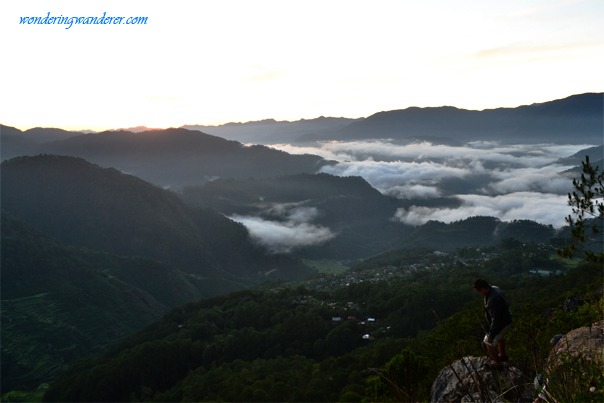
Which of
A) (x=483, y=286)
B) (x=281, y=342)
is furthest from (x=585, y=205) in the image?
(x=281, y=342)

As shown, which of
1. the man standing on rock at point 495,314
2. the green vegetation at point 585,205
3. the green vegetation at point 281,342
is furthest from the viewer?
the green vegetation at point 281,342

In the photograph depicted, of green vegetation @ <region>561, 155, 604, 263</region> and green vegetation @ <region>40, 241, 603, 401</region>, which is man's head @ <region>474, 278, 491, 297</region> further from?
green vegetation @ <region>40, 241, 603, 401</region>

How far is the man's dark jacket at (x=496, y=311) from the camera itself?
647 inches

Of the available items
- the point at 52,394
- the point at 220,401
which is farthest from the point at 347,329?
the point at 52,394

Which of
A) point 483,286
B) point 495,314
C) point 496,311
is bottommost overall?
point 495,314

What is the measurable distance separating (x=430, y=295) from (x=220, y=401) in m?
91.5

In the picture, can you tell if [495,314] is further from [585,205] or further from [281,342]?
[281,342]

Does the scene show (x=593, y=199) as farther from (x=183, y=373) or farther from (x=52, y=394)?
(x=52, y=394)

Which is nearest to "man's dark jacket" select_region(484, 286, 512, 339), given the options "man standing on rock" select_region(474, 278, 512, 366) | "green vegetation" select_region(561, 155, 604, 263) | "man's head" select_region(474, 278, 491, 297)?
"man standing on rock" select_region(474, 278, 512, 366)

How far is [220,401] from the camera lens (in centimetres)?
8306

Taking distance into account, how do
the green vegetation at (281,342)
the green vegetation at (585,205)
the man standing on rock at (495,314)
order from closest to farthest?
the man standing on rock at (495,314), the green vegetation at (585,205), the green vegetation at (281,342)

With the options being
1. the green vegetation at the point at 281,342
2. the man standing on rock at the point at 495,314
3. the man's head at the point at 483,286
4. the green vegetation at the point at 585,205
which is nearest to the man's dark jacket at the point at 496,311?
the man standing on rock at the point at 495,314

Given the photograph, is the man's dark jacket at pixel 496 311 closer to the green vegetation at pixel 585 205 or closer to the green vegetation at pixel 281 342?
the green vegetation at pixel 585 205

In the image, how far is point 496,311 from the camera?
16438 mm
